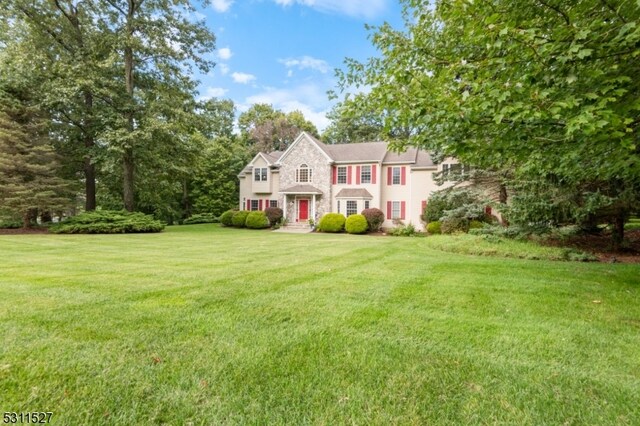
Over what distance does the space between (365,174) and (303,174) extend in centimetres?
473

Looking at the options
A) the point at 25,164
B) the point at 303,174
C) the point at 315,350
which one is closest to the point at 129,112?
the point at 25,164

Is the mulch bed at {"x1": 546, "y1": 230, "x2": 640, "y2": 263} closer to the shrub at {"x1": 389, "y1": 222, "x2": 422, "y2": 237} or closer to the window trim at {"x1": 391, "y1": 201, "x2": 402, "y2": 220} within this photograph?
the shrub at {"x1": 389, "y1": 222, "x2": 422, "y2": 237}

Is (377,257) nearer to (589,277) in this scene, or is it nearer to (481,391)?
(589,277)

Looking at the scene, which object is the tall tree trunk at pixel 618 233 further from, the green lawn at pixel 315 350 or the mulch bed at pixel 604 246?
the green lawn at pixel 315 350

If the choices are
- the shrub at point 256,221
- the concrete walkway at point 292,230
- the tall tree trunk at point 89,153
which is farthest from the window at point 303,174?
the tall tree trunk at point 89,153

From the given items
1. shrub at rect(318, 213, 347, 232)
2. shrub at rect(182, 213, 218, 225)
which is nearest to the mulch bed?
shrub at rect(318, 213, 347, 232)

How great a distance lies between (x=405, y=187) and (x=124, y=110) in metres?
17.5

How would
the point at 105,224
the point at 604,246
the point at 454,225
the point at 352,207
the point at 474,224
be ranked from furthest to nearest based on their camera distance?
the point at 352,207, the point at 454,225, the point at 474,224, the point at 105,224, the point at 604,246

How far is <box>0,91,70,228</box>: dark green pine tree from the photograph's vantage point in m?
15.2

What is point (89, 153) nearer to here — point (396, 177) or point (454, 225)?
point (396, 177)

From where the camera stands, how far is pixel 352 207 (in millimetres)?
22500

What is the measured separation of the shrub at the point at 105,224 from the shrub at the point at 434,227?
50.8 ft

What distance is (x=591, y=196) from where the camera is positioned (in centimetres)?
886

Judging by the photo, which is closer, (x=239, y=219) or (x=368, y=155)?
(x=368, y=155)
